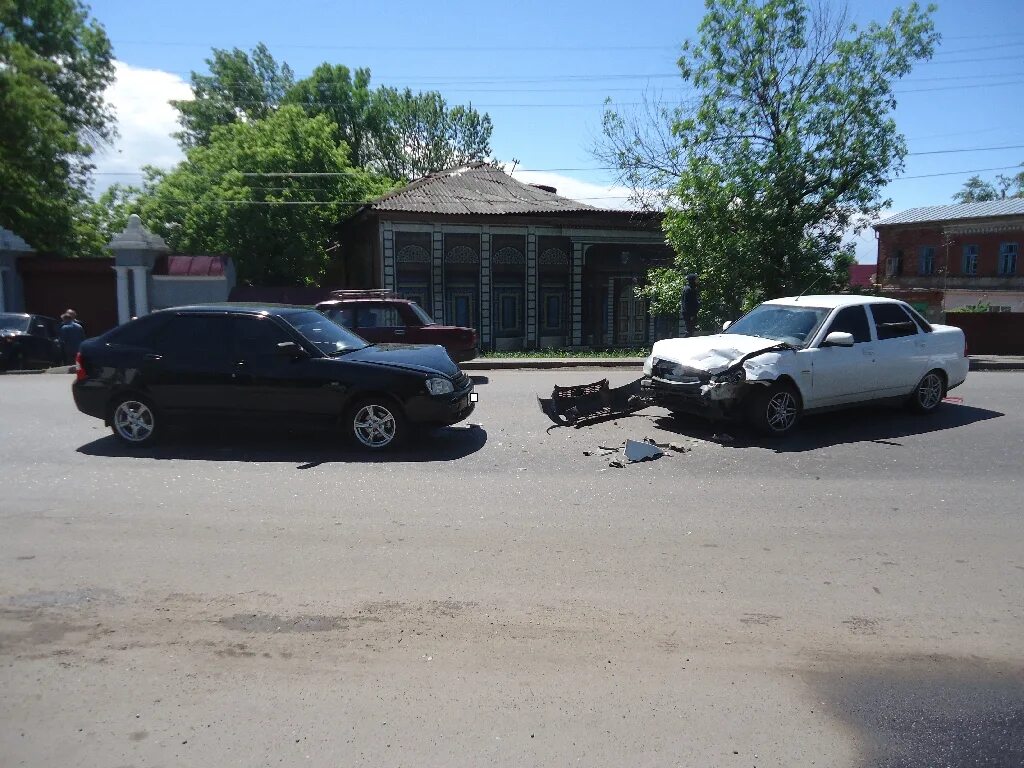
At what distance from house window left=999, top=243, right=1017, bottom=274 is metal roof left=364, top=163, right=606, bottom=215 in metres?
30.5

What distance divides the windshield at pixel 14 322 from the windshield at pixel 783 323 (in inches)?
662

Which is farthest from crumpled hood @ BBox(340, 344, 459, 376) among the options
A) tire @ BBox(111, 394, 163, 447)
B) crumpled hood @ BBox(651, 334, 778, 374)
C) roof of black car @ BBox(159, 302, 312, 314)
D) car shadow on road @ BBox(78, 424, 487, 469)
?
crumpled hood @ BBox(651, 334, 778, 374)

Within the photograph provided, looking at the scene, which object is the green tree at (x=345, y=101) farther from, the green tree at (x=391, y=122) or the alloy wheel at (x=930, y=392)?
the alloy wheel at (x=930, y=392)

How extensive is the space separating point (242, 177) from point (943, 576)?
27.0m

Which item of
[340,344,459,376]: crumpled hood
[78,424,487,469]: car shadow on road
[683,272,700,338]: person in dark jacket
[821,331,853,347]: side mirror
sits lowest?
[78,424,487,469]: car shadow on road

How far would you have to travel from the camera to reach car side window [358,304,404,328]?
14555 millimetres

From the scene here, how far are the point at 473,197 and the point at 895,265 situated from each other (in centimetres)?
3593

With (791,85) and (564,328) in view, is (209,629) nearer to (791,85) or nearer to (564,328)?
(791,85)

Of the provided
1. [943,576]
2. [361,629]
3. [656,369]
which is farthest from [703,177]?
[361,629]

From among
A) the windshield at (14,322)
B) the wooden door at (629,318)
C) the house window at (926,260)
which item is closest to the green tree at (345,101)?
the wooden door at (629,318)

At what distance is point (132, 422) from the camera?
8.69 meters

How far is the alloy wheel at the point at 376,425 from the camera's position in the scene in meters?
8.35

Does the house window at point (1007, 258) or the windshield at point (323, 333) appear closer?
the windshield at point (323, 333)

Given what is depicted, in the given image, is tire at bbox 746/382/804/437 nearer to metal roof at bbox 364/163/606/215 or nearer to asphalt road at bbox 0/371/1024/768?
asphalt road at bbox 0/371/1024/768
